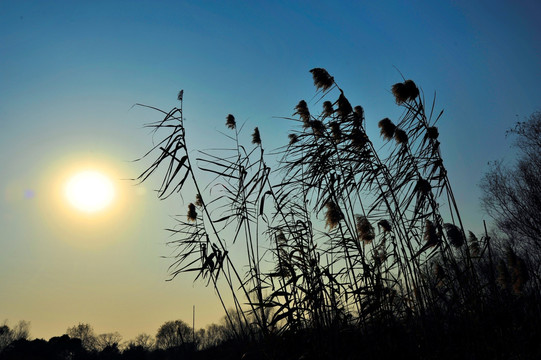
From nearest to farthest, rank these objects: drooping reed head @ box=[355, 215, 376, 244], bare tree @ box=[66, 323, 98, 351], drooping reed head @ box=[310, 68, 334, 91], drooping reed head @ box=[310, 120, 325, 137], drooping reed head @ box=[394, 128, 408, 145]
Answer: drooping reed head @ box=[310, 120, 325, 137]
drooping reed head @ box=[394, 128, 408, 145]
drooping reed head @ box=[310, 68, 334, 91]
drooping reed head @ box=[355, 215, 376, 244]
bare tree @ box=[66, 323, 98, 351]

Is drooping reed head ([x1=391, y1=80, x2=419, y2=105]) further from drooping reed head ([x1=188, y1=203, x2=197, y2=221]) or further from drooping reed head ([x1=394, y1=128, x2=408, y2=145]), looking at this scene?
drooping reed head ([x1=188, y1=203, x2=197, y2=221])

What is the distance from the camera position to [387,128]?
13.6 feet

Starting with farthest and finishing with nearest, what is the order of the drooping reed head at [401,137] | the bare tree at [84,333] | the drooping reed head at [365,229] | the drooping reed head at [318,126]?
the bare tree at [84,333], the drooping reed head at [365,229], the drooping reed head at [401,137], the drooping reed head at [318,126]

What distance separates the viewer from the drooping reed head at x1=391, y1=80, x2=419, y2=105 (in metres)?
3.73

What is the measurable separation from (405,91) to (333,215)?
1.73 m

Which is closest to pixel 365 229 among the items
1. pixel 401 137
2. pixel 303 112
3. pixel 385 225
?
pixel 385 225

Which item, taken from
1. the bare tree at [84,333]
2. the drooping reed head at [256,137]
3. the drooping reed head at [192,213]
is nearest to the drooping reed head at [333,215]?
the drooping reed head at [256,137]

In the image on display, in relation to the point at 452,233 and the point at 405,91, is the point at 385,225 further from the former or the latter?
the point at 405,91

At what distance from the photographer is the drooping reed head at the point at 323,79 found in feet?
13.5

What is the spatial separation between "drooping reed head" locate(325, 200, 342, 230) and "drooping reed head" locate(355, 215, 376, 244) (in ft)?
3.01

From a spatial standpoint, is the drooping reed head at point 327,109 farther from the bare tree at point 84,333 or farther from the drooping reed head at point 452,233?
the bare tree at point 84,333

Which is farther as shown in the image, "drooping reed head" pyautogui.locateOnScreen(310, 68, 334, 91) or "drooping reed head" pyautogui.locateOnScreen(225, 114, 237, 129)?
"drooping reed head" pyautogui.locateOnScreen(225, 114, 237, 129)

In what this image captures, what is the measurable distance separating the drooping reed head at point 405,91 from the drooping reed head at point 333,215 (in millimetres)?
1480

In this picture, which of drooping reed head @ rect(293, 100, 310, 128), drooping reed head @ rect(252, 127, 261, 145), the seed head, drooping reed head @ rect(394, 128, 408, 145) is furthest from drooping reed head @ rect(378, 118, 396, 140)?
drooping reed head @ rect(252, 127, 261, 145)
